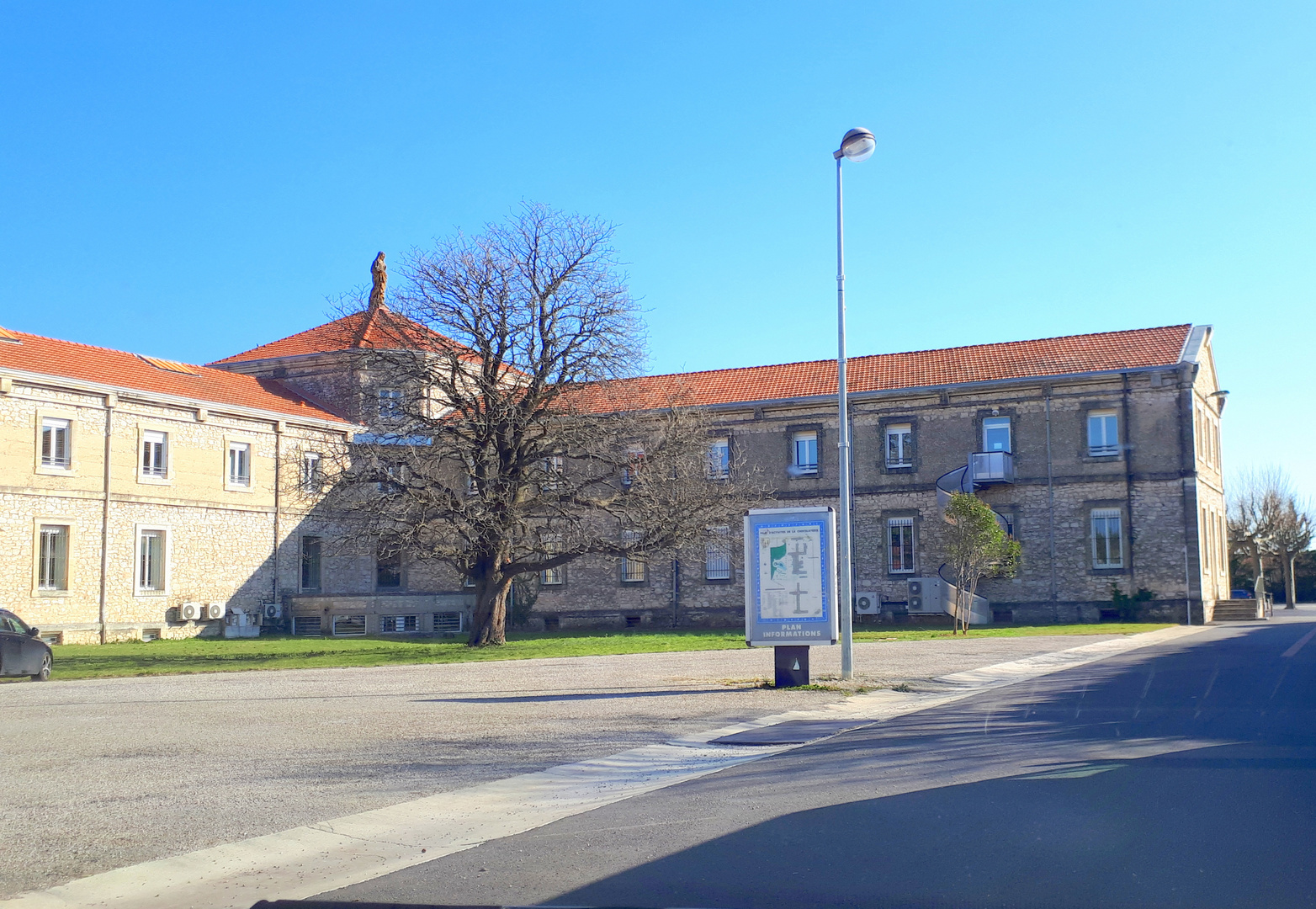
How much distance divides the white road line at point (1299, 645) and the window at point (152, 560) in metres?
31.9

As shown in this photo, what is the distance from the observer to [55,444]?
33.5 metres

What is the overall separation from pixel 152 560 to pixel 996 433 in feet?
96.3

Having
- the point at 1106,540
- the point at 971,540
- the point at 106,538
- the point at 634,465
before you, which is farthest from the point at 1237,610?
the point at 106,538

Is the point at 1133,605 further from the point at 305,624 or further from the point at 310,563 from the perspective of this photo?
the point at 310,563

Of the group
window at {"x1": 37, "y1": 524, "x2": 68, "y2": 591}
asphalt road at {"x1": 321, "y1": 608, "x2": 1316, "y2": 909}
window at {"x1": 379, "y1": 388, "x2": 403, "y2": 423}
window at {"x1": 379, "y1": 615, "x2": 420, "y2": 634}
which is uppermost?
window at {"x1": 379, "y1": 388, "x2": 403, "y2": 423}

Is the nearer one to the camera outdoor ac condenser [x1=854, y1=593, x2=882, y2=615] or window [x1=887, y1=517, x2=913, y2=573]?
outdoor ac condenser [x1=854, y1=593, x2=882, y2=615]

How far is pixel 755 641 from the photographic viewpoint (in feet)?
51.3

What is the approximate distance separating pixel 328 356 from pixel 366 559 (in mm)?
8157

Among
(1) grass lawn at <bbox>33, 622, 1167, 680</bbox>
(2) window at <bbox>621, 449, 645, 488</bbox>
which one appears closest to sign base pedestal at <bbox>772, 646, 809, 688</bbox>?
(1) grass lawn at <bbox>33, 622, 1167, 680</bbox>

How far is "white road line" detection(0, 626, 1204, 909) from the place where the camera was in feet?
20.2

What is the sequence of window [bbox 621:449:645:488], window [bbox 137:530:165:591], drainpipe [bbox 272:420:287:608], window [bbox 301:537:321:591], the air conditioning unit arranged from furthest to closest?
1. window [bbox 301:537:321:591]
2. drainpipe [bbox 272:420:287:608]
3. the air conditioning unit
4. window [bbox 137:530:165:591]
5. window [bbox 621:449:645:488]

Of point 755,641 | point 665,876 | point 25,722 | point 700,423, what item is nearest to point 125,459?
point 700,423

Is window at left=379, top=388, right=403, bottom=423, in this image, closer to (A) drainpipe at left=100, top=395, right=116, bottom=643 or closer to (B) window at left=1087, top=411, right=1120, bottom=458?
(A) drainpipe at left=100, top=395, right=116, bottom=643

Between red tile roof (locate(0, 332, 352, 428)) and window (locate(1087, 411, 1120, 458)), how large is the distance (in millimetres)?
27426
